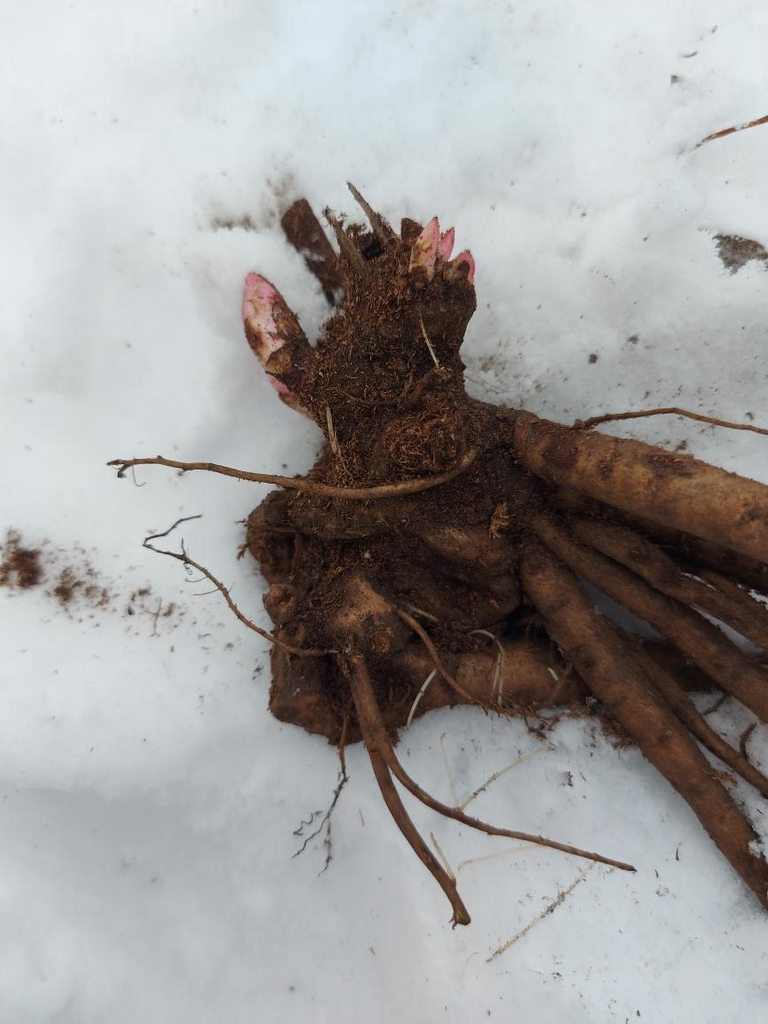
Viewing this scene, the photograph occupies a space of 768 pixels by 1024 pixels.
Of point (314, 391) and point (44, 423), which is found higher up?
point (314, 391)

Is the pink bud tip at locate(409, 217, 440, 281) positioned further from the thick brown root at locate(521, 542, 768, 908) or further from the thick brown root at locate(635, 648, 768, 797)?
the thick brown root at locate(635, 648, 768, 797)

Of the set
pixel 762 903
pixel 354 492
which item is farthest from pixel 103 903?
pixel 762 903

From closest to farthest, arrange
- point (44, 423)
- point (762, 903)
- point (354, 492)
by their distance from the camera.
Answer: point (354, 492)
point (762, 903)
point (44, 423)

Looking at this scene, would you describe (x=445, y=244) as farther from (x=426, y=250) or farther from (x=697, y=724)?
(x=697, y=724)

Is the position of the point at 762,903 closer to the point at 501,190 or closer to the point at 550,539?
the point at 550,539

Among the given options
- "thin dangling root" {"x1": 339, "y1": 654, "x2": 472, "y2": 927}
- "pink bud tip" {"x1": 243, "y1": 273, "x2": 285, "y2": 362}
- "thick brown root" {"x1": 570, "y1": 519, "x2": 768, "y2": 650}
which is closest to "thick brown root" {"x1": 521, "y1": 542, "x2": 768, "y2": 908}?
"thick brown root" {"x1": 570, "y1": 519, "x2": 768, "y2": 650}

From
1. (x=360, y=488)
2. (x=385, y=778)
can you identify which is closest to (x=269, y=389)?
(x=360, y=488)

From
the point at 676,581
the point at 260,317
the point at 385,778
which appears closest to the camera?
the point at 385,778
